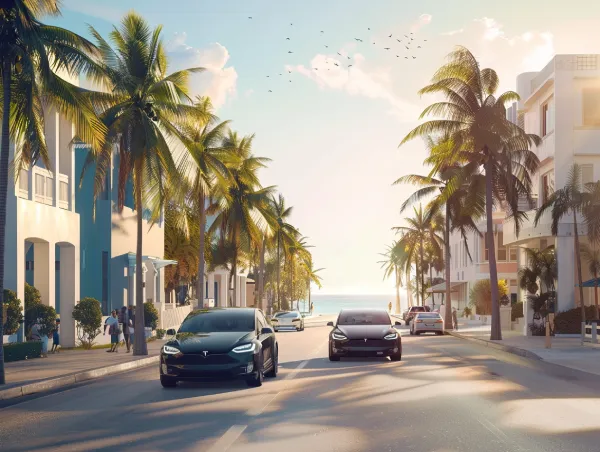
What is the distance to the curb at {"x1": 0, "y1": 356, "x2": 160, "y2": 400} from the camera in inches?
669

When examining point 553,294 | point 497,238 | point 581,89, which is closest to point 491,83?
point 581,89

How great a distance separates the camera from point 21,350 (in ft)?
88.8

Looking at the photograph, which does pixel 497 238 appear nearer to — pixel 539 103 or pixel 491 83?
pixel 539 103

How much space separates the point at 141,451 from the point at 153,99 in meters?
21.0

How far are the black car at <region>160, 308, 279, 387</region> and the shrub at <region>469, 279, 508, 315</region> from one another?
2219 inches

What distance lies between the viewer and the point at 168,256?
223 ft

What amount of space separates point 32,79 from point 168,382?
676 cm

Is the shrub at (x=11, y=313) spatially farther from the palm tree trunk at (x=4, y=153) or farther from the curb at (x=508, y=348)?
the curb at (x=508, y=348)

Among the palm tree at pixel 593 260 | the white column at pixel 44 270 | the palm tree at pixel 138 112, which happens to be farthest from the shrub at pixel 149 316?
the palm tree at pixel 593 260

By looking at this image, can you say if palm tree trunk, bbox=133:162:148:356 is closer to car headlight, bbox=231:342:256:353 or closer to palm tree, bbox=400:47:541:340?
car headlight, bbox=231:342:256:353

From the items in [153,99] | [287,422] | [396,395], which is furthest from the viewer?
[153,99]

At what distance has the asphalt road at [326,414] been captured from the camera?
33.9 feet

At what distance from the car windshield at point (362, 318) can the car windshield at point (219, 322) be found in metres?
7.52

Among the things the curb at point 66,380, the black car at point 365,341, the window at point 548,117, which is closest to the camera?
the curb at point 66,380
